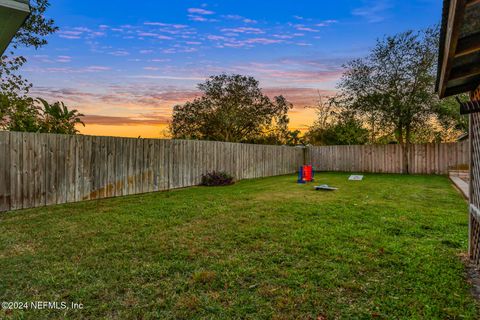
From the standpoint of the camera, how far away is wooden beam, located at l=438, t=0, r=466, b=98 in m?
1.39

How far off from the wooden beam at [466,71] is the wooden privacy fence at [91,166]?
23.0 ft

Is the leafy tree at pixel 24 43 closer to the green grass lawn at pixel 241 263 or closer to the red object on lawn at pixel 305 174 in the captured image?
the green grass lawn at pixel 241 263

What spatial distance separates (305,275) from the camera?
250 cm

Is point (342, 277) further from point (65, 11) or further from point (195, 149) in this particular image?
point (65, 11)

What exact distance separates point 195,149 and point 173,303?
7805 millimetres

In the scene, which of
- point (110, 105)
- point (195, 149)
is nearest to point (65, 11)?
point (110, 105)

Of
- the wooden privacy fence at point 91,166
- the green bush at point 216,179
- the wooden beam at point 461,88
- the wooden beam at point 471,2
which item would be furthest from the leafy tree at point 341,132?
the wooden beam at point 471,2

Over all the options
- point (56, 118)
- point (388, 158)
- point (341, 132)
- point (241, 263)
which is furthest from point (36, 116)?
point (341, 132)

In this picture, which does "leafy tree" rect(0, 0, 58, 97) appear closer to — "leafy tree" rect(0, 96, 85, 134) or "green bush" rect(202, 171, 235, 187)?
"leafy tree" rect(0, 96, 85, 134)

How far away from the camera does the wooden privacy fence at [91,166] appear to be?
552 cm

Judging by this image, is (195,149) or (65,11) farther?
(195,149)

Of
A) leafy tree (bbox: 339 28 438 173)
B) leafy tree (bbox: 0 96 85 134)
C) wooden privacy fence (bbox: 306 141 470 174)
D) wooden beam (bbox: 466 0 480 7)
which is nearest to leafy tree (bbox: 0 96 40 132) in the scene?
leafy tree (bbox: 0 96 85 134)

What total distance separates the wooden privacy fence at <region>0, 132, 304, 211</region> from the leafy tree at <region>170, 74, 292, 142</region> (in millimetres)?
6880

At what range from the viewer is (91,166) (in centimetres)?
675
